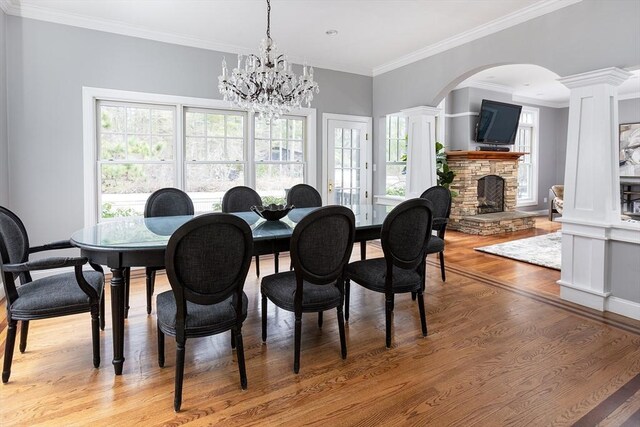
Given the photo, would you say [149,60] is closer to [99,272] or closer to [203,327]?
[99,272]

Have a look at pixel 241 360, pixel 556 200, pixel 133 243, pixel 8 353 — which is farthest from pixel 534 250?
pixel 8 353

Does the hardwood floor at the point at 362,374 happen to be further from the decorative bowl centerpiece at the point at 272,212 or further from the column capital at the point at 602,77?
the column capital at the point at 602,77

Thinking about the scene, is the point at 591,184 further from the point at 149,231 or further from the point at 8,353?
the point at 8,353

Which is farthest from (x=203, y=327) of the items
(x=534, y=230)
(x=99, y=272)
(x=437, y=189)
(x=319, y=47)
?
(x=534, y=230)

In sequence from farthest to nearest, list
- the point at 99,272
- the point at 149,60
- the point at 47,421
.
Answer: the point at 149,60 → the point at 99,272 → the point at 47,421

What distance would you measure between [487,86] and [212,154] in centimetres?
580

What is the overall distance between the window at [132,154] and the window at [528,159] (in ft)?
26.3

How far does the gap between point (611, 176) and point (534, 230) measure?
471 cm

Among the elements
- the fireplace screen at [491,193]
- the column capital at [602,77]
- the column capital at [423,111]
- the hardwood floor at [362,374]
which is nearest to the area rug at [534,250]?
the fireplace screen at [491,193]

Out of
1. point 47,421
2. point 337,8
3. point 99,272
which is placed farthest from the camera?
point 337,8

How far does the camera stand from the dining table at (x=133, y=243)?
85.0 inches

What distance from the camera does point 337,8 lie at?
378cm

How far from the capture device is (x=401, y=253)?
2635 mm

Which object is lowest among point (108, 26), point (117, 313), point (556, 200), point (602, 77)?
point (117, 313)
